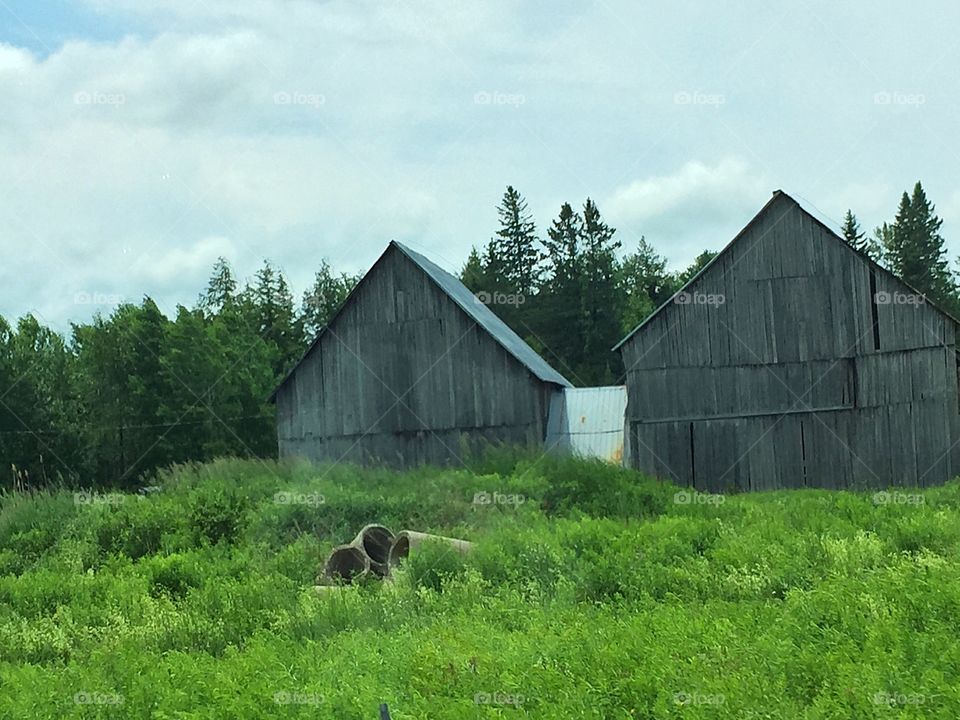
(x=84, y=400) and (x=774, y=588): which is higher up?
(x=84, y=400)

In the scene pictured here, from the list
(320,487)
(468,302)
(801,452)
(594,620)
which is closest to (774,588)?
(594,620)

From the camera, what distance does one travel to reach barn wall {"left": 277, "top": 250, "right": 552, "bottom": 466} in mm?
27281

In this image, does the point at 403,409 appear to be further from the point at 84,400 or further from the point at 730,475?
the point at 84,400

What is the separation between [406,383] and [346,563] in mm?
12638

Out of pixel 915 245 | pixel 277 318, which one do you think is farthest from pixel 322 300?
pixel 915 245

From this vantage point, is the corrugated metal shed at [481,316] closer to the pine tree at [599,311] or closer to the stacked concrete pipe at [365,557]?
the stacked concrete pipe at [365,557]

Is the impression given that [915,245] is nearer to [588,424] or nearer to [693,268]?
[693,268]

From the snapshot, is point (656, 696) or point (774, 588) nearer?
point (656, 696)

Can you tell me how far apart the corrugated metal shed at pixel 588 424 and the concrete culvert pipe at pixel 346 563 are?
11891mm

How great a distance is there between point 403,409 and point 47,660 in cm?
1718

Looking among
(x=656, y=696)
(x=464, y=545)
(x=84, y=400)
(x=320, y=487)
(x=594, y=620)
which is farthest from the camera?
(x=84, y=400)

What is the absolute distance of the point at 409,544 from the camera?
49.4ft

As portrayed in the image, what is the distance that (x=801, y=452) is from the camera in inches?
973

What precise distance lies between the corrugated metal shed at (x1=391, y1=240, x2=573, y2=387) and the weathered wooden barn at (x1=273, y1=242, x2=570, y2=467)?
0.22 ft
